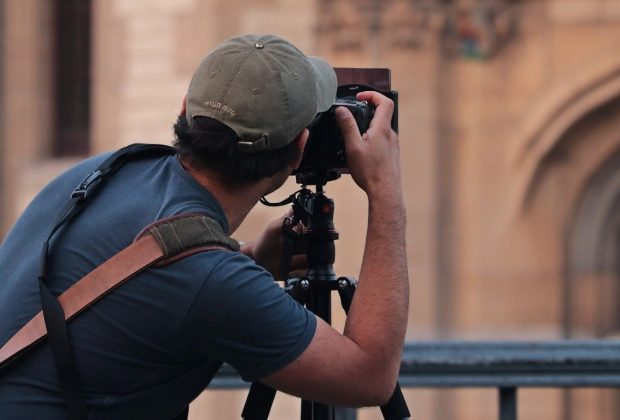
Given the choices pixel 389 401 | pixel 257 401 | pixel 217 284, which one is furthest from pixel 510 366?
pixel 217 284

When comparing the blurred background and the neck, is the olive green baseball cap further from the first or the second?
the blurred background

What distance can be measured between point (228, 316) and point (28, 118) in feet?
25.9

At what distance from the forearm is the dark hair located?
200 mm

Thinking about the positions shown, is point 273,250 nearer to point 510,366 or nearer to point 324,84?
point 324,84

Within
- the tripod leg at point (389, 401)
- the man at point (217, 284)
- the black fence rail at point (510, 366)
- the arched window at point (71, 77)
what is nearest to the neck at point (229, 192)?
the man at point (217, 284)

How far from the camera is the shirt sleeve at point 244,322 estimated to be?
2.08 metres

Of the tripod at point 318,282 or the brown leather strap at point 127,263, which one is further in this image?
the tripod at point 318,282

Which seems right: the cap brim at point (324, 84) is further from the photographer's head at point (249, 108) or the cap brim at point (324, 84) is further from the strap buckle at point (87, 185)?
the strap buckle at point (87, 185)

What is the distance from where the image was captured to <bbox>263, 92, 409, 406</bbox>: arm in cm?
215

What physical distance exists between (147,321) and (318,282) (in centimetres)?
52

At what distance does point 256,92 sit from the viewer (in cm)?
216

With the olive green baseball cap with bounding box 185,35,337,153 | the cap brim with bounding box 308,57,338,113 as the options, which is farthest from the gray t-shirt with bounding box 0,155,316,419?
the cap brim with bounding box 308,57,338,113

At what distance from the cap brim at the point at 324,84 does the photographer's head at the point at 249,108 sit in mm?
26

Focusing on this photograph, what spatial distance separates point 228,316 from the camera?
2.08m
